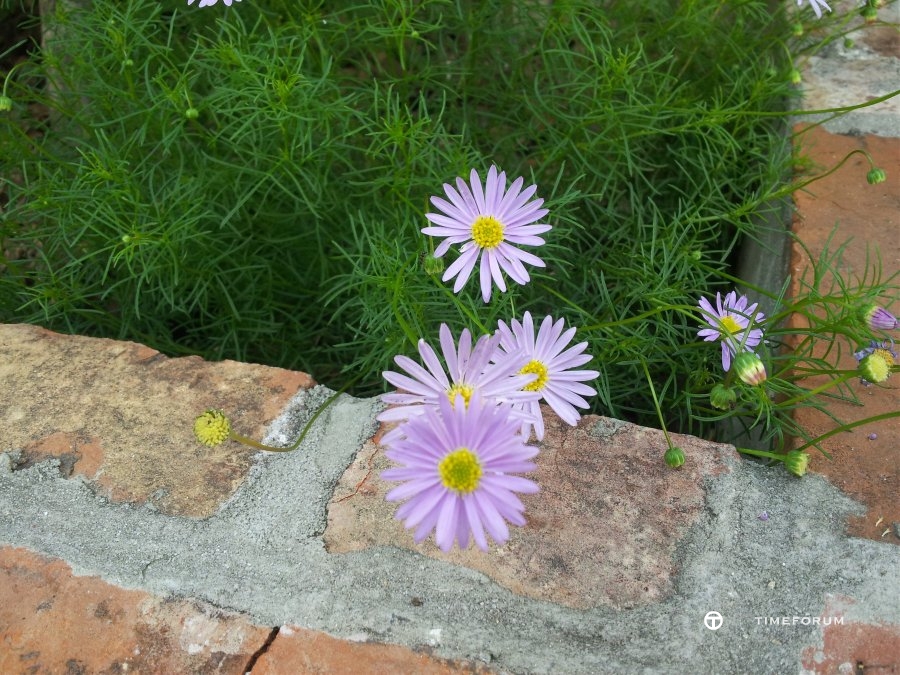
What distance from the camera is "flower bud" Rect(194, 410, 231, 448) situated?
Answer: 0.99 meters

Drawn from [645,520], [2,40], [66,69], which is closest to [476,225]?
[645,520]

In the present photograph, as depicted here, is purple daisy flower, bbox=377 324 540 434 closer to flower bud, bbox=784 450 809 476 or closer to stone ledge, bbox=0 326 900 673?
stone ledge, bbox=0 326 900 673

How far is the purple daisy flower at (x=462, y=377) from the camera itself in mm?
918

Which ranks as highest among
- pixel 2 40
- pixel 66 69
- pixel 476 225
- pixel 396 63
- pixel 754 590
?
pixel 396 63

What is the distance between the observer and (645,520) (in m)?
0.97

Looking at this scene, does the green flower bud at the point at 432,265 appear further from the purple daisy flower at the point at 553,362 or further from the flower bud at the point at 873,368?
the flower bud at the point at 873,368

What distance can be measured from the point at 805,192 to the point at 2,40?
199cm

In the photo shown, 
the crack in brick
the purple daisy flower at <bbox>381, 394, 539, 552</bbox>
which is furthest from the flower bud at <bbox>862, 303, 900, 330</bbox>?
the crack in brick

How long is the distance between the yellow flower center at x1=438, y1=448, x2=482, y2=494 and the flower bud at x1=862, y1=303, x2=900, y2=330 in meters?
0.62

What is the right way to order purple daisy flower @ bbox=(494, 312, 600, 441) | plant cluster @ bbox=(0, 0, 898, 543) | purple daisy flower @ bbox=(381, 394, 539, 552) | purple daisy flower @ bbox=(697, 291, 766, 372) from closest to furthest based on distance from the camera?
purple daisy flower @ bbox=(381, 394, 539, 552), purple daisy flower @ bbox=(494, 312, 600, 441), purple daisy flower @ bbox=(697, 291, 766, 372), plant cluster @ bbox=(0, 0, 898, 543)

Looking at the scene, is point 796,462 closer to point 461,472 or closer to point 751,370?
point 751,370

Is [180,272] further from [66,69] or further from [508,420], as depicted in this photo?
[508,420]

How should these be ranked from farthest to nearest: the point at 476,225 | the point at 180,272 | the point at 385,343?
the point at 180,272, the point at 385,343, the point at 476,225

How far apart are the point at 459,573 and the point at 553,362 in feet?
1.06
